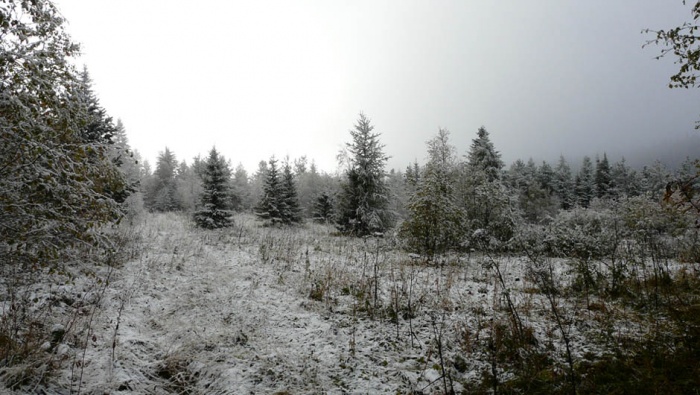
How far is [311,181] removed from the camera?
51969mm

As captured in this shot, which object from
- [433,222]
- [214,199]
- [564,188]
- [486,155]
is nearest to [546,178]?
[564,188]

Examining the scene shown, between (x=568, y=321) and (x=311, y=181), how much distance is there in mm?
48050

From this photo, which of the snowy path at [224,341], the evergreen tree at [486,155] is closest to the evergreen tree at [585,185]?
the evergreen tree at [486,155]

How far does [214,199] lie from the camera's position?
70.3 feet

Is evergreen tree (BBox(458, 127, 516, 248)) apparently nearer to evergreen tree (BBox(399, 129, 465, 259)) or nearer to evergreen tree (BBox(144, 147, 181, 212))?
evergreen tree (BBox(399, 129, 465, 259))

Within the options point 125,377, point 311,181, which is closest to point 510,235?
point 125,377

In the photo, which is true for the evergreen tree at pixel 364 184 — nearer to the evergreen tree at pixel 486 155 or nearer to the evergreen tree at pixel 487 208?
the evergreen tree at pixel 487 208

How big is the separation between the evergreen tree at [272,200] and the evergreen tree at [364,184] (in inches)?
267

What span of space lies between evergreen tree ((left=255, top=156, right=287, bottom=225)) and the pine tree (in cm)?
454

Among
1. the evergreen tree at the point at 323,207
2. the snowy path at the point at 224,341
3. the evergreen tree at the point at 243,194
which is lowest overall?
the snowy path at the point at 224,341

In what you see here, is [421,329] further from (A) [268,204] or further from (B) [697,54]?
(A) [268,204]

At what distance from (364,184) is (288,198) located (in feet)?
28.9

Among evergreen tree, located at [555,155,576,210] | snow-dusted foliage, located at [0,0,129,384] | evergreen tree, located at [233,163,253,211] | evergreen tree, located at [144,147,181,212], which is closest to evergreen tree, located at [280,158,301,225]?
evergreen tree, located at [233,163,253,211]

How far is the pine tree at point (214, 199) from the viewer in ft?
67.9
